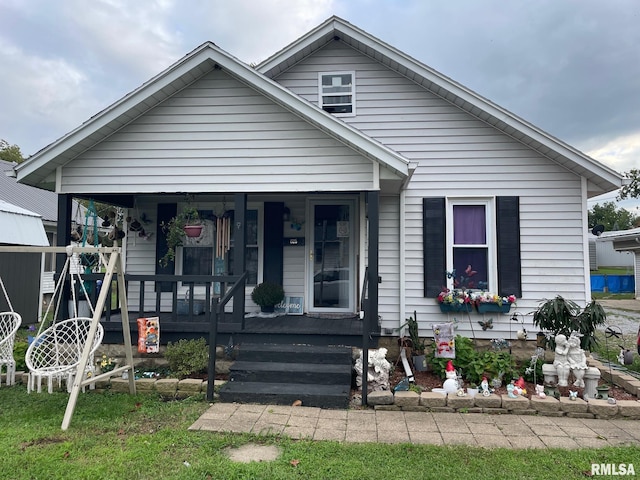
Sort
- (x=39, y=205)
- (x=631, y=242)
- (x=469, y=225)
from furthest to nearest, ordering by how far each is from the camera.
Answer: (x=631, y=242) → (x=39, y=205) → (x=469, y=225)

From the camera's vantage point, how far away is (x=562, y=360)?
4.82 meters

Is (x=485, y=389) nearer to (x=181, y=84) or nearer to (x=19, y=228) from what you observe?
(x=181, y=84)

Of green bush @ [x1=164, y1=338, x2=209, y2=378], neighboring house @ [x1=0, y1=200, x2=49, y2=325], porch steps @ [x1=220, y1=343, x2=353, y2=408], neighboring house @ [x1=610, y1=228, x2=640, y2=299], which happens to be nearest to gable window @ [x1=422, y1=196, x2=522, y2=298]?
porch steps @ [x1=220, y1=343, x2=353, y2=408]

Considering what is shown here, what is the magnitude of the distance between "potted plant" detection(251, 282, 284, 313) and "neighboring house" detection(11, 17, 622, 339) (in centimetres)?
32

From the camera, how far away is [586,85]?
41.7 ft

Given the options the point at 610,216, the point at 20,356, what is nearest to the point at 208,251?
the point at 20,356

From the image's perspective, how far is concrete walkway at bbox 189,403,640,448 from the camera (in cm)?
364

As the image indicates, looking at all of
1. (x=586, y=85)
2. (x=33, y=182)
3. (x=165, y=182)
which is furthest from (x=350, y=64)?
(x=586, y=85)

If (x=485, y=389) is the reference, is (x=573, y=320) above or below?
above

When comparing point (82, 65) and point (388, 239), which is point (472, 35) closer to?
point (388, 239)

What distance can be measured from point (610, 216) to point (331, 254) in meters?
56.3

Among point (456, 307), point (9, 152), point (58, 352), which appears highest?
point (9, 152)

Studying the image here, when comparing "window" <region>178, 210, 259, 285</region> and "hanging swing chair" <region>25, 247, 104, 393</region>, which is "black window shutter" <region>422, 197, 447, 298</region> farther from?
"hanging swing chair" <region>25, 247, 104, 393</region>

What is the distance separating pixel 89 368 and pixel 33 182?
→ 10.8 ft
